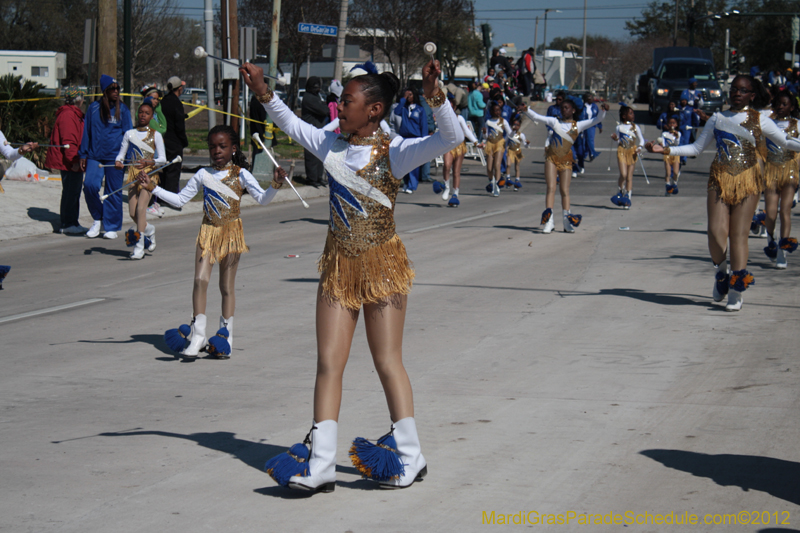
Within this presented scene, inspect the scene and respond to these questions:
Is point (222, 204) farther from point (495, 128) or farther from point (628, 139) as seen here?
point (495, 128)

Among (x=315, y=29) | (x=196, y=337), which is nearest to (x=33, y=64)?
(x=315, y=29)

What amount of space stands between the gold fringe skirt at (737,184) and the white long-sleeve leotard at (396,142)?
4.86 m

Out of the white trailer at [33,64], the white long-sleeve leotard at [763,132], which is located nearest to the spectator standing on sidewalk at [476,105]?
the white long-sleeve leotard at [763,132]

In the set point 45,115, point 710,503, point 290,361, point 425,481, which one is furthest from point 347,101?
point 45,115

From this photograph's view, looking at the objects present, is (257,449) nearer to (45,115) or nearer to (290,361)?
(290,361)

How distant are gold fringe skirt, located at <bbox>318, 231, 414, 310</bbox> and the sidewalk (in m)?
10.7

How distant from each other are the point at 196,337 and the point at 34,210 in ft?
30.7

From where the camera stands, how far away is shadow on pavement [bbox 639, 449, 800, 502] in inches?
163

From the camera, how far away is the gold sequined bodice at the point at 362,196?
14.0 ft

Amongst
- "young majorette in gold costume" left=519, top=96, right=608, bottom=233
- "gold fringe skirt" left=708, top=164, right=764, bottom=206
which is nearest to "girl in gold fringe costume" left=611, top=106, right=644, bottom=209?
"young majorette in gold costume" left=519, top=96, right=608, bottom=233

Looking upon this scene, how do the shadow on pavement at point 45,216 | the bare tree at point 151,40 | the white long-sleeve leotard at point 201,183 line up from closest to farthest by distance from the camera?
the white long-sleeve leotard at point 201,183 < the shadow on pavement at point 45,216 < the bare tree at point 151,40

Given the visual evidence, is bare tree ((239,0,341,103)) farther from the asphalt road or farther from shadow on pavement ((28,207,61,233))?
the asphalt road

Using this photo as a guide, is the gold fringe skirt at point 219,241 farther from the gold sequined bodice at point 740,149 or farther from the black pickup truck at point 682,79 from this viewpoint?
the black pickup truck at point 682,79

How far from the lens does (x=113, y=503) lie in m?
3.95
